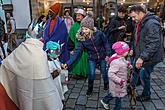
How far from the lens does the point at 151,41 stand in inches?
144

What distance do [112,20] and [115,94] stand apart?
305cm

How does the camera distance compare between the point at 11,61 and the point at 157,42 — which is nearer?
the point at 11,61

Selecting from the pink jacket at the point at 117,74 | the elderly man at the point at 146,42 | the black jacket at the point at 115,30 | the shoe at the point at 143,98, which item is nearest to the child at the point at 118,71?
the pink jacket at the point at 117,74

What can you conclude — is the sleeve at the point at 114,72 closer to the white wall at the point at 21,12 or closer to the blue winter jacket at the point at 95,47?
the blue winter jacket at the point at 95,47

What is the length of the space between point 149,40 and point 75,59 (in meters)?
1.53

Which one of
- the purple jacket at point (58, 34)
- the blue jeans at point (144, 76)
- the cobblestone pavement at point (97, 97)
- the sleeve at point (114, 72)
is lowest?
the cobblestone pavement at point (97, 97)

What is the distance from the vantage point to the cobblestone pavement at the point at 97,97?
13.8ft

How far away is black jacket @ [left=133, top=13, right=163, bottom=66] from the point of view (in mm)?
3668

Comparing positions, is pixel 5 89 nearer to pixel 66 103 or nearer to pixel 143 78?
pixel 66 103

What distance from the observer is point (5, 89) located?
1.85 m

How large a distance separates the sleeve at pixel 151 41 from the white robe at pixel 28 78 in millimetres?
2233

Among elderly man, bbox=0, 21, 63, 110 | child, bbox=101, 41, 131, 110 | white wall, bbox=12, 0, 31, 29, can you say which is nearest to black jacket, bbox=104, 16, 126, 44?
child, bbox=101, 41, 131, 110

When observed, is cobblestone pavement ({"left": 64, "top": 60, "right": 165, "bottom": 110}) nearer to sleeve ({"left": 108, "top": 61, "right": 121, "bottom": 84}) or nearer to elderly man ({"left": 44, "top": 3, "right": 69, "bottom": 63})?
sleeve ({"left": 108, "top": 61, "right": 121, "bottom": 84})

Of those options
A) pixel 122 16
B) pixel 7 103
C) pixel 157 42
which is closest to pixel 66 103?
pixel 157 42
